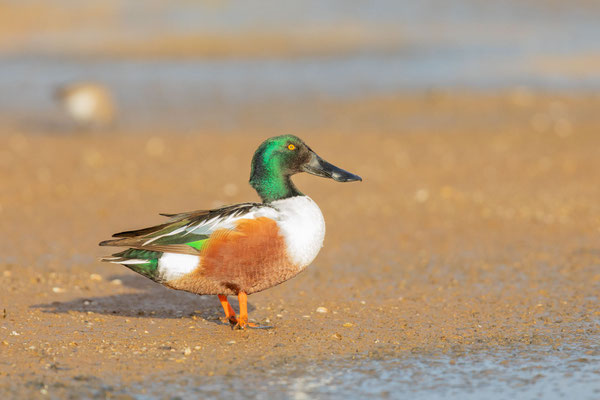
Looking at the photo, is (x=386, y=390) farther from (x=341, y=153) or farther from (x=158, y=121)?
(x=158, y=121)

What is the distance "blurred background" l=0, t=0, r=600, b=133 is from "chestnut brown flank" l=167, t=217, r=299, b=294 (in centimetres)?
855

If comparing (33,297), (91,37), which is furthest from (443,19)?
(33,297)

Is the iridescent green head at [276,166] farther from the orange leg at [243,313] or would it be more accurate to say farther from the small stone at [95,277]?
the small stone at [95,277]

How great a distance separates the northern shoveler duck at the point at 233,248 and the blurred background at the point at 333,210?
13.2 inches

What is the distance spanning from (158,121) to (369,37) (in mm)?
10718

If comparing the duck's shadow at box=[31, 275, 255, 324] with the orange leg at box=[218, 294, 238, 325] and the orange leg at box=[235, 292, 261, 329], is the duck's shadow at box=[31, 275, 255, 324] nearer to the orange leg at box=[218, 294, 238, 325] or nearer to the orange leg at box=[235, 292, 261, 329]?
the orange leg at box=[218, 294, 238, 325]

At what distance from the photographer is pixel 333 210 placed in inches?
364

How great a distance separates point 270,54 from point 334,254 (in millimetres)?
14549

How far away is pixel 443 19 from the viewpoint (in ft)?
87.9

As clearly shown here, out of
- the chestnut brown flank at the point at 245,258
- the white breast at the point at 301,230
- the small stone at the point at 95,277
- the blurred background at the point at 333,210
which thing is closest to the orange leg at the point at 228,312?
the blurred background at the point at 333,210

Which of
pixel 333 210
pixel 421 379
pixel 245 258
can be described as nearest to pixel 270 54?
pixel 333 210

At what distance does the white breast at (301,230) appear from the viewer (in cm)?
539

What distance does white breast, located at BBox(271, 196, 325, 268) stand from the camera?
5391mm

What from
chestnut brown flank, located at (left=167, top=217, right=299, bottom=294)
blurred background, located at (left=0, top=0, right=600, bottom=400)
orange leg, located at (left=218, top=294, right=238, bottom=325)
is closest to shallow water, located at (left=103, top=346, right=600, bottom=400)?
blurred background, located at (left=0, top=0, right=600, bottom=400)
